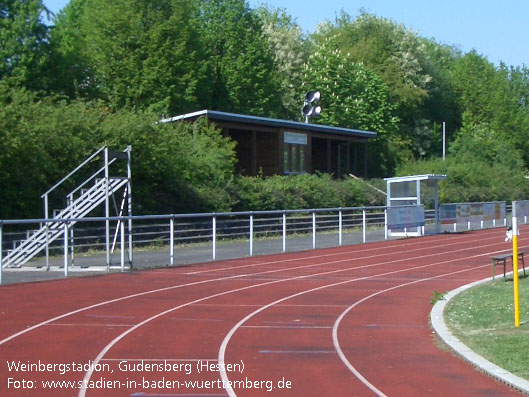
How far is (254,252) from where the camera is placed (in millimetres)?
28750

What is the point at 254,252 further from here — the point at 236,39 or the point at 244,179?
the point at 236,39

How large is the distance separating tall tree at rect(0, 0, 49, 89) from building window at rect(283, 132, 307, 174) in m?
14.9

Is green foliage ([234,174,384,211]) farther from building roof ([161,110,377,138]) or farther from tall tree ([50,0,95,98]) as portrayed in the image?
tall tree ([50,0,95,98])

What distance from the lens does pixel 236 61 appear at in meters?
62.5

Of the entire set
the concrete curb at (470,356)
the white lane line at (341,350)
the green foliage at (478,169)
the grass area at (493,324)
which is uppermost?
the green foliage at (478,169)

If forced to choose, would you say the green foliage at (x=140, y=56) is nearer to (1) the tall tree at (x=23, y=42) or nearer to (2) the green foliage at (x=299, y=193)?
(1) the tall tree at (x=23, y=42)

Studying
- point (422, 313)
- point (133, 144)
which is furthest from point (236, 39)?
point (422, 313)

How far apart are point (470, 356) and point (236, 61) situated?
54.2 metres

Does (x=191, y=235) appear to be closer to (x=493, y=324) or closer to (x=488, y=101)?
(x=493, y=324)

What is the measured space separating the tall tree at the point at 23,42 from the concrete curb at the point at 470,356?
34125mm

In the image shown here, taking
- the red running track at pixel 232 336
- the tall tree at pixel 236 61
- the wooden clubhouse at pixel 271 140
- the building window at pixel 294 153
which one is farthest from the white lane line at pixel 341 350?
the tall tree at pixel 236 61

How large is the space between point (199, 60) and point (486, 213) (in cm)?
2312

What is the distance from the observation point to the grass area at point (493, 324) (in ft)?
32.6

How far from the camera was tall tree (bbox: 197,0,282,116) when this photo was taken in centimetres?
6181
